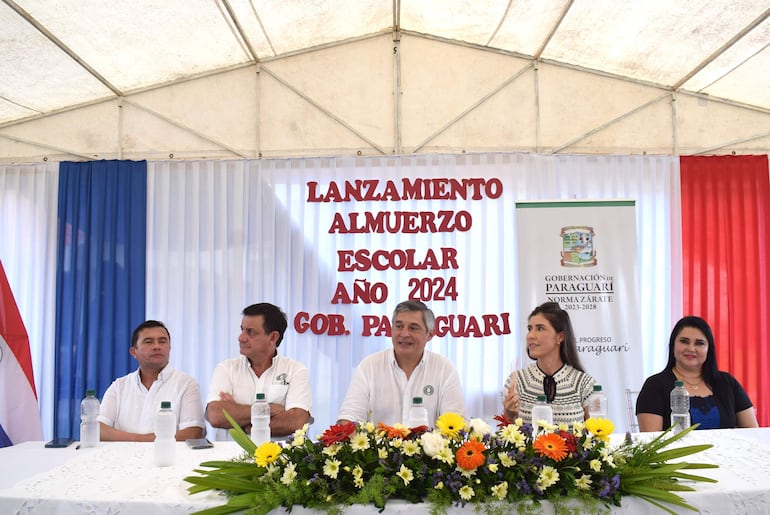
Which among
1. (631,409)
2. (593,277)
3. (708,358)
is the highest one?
(593,277)

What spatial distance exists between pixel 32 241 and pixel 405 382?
373 cm

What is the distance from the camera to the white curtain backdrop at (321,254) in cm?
535

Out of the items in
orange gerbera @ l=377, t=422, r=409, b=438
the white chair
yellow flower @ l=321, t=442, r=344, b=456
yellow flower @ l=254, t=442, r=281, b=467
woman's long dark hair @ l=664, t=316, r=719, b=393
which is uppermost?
woman's long dark hair @ l=664, t=316, r=719, b=393

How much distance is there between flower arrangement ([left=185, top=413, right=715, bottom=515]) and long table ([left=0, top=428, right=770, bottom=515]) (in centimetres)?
5

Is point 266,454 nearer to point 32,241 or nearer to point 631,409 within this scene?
point 631,409

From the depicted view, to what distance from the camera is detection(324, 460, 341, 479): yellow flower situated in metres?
1.86

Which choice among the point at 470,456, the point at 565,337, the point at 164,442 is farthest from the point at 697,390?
the point at 164,442

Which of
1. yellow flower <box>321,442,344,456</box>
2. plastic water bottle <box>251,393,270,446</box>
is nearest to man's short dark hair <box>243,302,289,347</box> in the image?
plastic water bottle <box>251,393,270,446</box>

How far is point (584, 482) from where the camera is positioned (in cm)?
186

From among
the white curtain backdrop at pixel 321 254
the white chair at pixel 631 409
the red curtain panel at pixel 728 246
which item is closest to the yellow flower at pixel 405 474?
the white chair at pixel 631 409

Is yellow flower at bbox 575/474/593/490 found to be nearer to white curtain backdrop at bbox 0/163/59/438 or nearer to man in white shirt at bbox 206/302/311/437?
man in white shirt at bbox 206/302/311/437

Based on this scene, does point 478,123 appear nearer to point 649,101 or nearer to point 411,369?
point 649,101

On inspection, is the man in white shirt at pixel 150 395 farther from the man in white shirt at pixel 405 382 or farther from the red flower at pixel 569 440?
the red flower at pixel 569 440

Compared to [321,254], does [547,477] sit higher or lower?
lower
